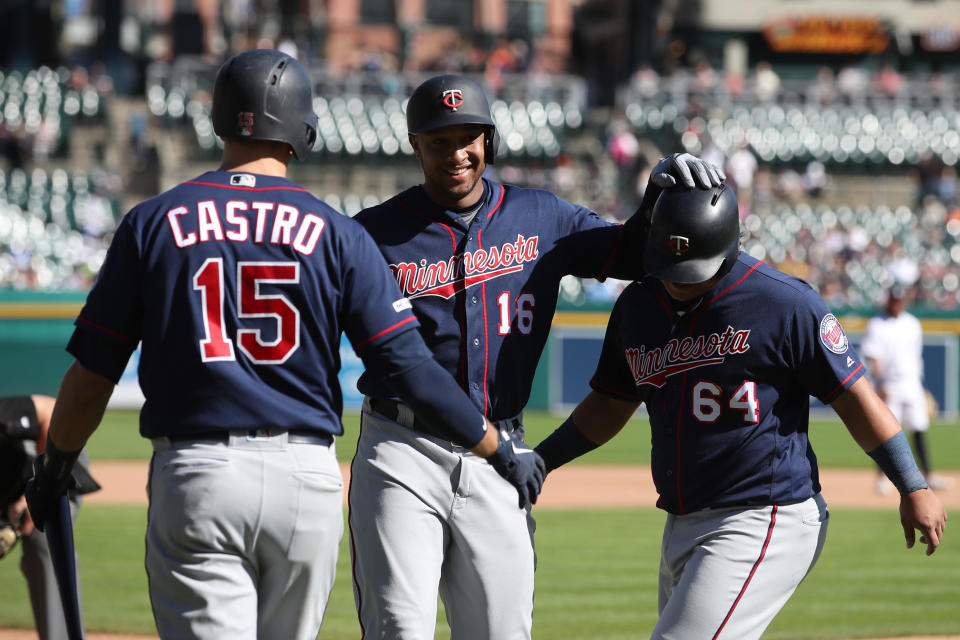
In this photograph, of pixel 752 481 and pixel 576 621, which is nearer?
pixel 752 481

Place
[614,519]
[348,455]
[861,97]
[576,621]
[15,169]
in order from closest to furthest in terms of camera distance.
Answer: [576,621]
[614,519]
[348,455]
[15,169]
[861,97]

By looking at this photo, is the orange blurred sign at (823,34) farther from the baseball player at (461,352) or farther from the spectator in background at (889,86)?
the baseball player at (461,352)

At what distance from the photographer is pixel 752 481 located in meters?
3.69

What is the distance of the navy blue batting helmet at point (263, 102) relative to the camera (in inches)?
132

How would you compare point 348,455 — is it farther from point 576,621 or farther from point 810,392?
point 810,392

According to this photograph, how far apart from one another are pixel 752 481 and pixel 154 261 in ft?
5.69

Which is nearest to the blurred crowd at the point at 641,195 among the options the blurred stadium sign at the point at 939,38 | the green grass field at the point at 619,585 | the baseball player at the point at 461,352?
the blurred stadium sign at the point at 939,38

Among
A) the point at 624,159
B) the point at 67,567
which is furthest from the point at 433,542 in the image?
the point at 624,159

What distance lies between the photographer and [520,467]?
3658mm

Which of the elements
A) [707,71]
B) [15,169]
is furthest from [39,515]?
[707,71]

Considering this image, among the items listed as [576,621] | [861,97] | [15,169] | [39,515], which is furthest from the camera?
[861,97]

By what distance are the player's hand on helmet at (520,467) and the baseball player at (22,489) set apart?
1833 mm

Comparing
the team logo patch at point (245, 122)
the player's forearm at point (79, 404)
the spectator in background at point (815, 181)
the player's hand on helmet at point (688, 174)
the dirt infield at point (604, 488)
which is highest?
the team logo patch at point (245, 122)

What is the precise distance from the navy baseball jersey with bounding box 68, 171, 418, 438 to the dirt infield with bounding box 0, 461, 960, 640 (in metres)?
8.67
